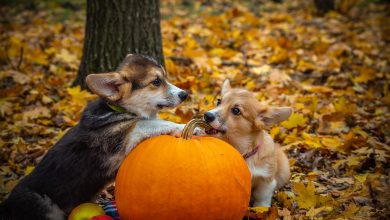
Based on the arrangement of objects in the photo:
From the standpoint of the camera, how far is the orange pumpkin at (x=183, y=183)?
10.5ft

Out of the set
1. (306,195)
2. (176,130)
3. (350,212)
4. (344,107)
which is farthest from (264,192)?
(344,107)

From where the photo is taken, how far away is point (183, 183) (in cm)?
321

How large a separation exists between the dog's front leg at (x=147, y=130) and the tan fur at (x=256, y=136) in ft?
1.33

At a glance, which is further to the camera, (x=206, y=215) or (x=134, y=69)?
(x=134, y=69)

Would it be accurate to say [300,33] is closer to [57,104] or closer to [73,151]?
[57,104]

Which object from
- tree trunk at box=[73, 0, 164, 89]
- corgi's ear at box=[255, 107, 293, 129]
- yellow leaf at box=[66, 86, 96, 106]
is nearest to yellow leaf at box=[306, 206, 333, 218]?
corgi's ear at box=[255, 107, 293, 129]

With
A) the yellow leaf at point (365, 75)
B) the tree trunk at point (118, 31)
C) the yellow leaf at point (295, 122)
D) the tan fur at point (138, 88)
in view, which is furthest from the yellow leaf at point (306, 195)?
the yellow leaf at point (365, 75)

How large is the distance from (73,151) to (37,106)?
261cm

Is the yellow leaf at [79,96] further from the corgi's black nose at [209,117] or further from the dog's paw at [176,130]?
the corgi's black nose at [209,117]

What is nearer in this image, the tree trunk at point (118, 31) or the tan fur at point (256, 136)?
the tan fur at point (256, 136)

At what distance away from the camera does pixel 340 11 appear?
1239 cm

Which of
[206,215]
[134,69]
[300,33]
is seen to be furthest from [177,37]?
[206,215]

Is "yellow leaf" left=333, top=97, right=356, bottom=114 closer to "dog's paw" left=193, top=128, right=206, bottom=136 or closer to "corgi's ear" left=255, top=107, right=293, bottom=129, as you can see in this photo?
"corgi's ear" left=255, top=107, right=293, bottom=129

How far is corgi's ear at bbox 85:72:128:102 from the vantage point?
12.4ft
